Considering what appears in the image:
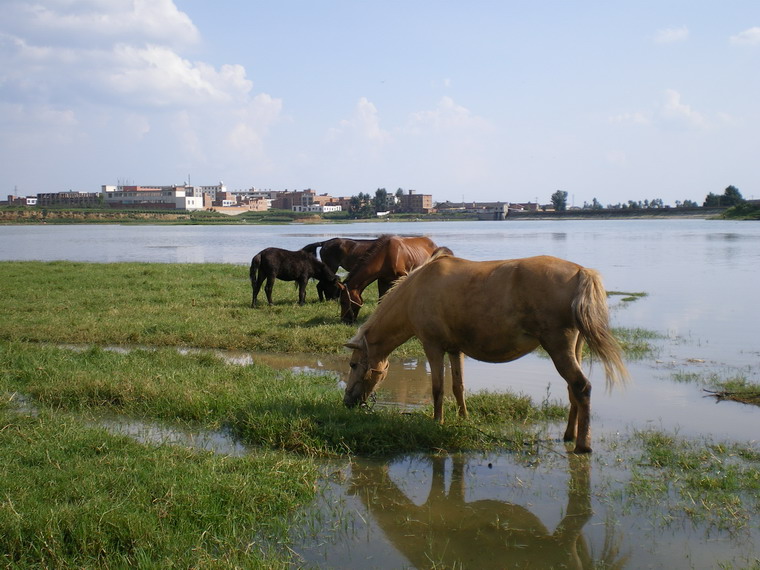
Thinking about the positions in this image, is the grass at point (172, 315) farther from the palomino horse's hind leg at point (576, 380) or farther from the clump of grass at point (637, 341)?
the palomino horse's hind leg at point (576, 380)

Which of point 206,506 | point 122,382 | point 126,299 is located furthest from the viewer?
point 126,299

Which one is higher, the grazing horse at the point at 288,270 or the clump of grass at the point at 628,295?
the grazing horse at the point at 288,270

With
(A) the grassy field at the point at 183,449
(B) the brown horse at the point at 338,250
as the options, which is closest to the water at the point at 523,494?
(A) the grassy field at the point at 183,449

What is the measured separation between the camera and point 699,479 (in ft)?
17.7

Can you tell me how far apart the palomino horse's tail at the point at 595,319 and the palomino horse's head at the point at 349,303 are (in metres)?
7.43

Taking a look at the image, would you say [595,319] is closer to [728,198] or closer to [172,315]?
[172,315]

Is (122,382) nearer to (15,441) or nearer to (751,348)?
(15,441)

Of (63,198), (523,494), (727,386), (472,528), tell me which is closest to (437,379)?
(523,494)

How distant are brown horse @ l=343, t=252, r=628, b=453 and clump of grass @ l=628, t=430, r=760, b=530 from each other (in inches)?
26.4

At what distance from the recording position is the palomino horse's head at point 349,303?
13062 millimetres

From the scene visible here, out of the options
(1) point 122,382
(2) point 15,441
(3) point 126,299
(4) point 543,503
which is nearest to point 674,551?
(4) point 543,503

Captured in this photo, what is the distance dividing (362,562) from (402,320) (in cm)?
339

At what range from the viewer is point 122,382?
26.0ft

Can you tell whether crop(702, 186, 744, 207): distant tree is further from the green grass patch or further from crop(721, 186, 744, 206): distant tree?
the green grass patch
